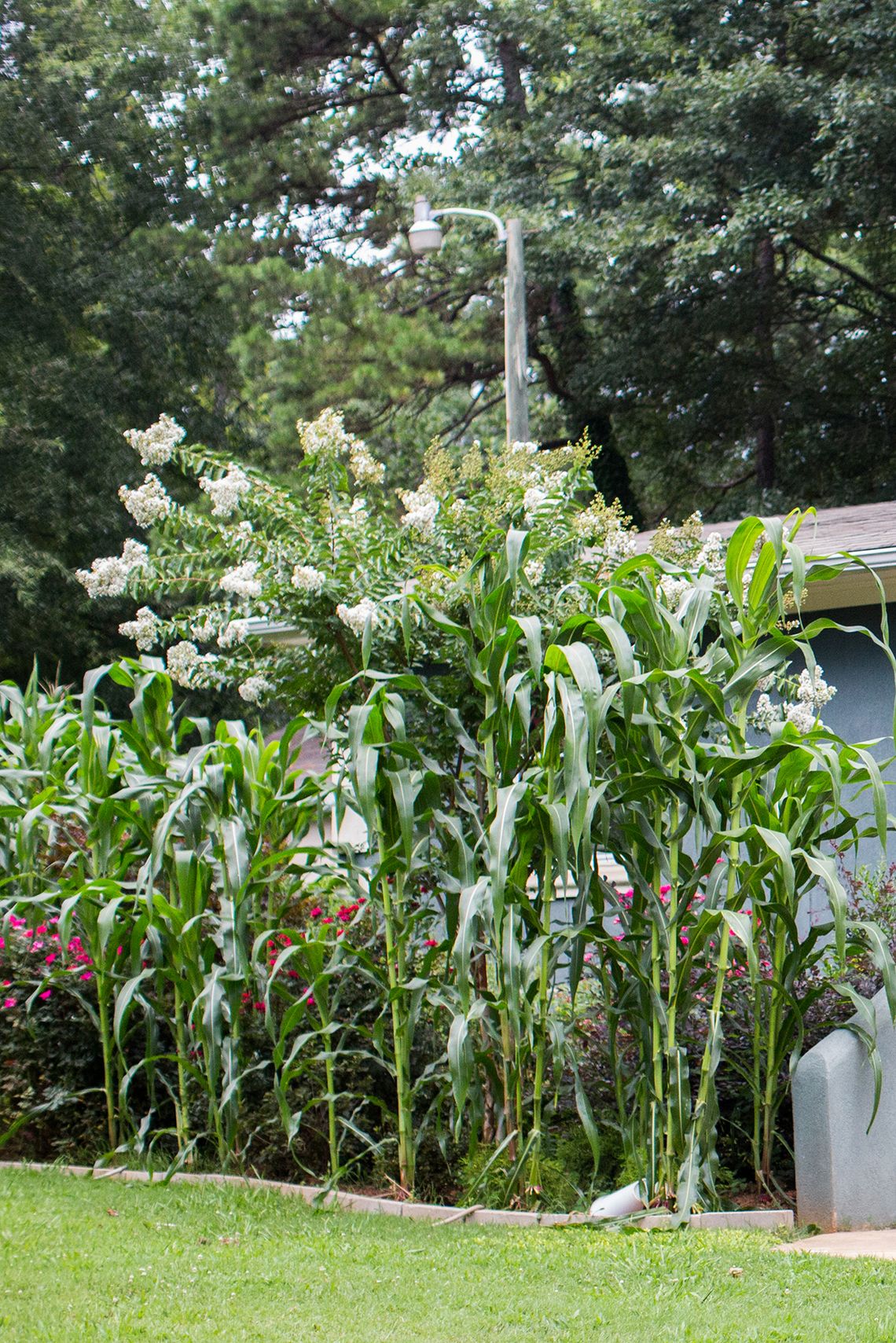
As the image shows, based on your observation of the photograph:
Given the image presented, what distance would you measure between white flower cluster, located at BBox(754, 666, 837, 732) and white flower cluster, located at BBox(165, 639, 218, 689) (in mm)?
2237

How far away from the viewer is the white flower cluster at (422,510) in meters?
4.96

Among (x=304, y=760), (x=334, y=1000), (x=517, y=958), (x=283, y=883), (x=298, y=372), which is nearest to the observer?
(x=517, y=958)

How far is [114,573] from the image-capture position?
202 inches

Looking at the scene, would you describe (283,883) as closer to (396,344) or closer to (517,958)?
A: (517,958)

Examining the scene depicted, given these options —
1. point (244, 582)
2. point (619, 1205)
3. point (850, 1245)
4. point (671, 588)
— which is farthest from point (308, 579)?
point (850, 1245)

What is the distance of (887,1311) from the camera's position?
3156 millimetres

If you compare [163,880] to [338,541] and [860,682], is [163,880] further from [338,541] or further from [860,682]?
[860,682]

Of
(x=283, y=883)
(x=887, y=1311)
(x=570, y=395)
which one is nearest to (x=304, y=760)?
(x=570, y=395)

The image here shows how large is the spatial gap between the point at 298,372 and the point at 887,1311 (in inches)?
632

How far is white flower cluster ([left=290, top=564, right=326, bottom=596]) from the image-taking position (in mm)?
4855

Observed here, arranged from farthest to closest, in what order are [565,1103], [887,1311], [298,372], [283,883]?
[298,372]
[283,883]
[565,1103]
[887,1311]

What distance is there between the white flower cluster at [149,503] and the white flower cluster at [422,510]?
978 mm

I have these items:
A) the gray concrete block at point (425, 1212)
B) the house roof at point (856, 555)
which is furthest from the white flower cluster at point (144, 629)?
the house roof at point (856, 555)

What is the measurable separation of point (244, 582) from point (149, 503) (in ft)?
1.98
